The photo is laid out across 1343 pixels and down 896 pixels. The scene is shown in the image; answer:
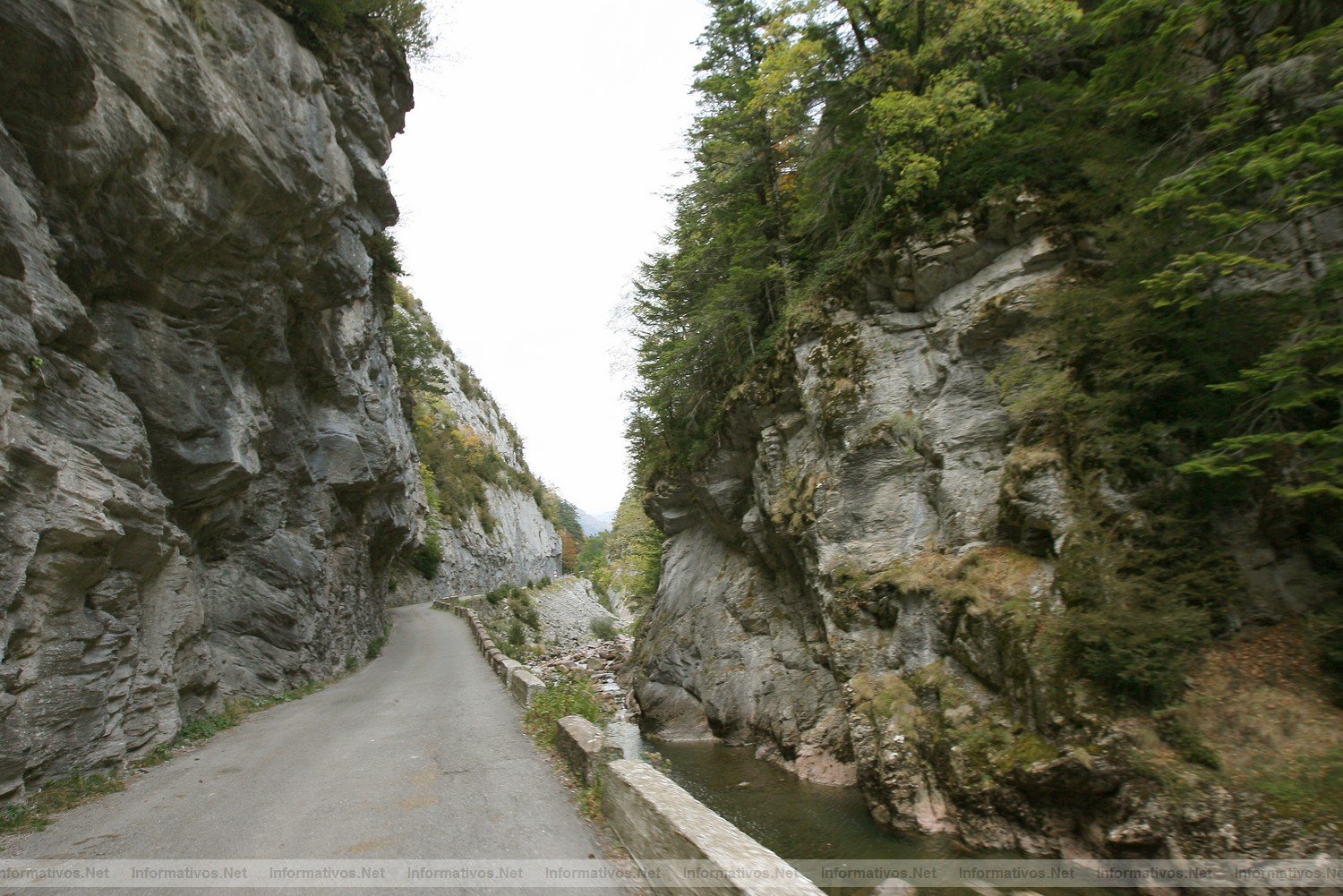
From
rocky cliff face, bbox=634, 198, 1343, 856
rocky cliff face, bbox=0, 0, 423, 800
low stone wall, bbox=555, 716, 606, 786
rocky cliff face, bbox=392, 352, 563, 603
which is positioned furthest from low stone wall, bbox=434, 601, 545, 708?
rocky cliff face, bbox=392, 352, 563, 603

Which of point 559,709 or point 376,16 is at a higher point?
point 376,16

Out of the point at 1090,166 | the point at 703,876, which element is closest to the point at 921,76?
the point at 1090,166

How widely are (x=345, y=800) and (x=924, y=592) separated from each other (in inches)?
363

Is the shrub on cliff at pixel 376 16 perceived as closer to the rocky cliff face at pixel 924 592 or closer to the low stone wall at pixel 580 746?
the rocky cliff face at pixel 924 592

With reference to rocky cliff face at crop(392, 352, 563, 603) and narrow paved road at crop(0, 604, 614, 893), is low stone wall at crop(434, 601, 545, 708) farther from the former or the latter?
rocky cliff face at crop(392, 352, 563, 603)

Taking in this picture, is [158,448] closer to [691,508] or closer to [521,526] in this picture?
[691,508]

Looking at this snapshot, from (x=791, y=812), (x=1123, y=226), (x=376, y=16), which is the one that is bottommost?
(x=791, y=812)

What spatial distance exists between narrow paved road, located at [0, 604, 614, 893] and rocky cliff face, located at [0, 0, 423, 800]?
1145 millimetres

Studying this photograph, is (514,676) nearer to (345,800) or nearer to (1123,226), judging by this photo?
(345,800)

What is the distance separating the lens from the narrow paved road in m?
5.60

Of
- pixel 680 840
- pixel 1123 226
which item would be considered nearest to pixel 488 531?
pixel 1123 226

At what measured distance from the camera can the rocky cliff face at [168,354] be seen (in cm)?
752

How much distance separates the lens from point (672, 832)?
4.55 metres

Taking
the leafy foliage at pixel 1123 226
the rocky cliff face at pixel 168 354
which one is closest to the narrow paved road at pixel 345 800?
the rocky cliff face at pixel 168 354
